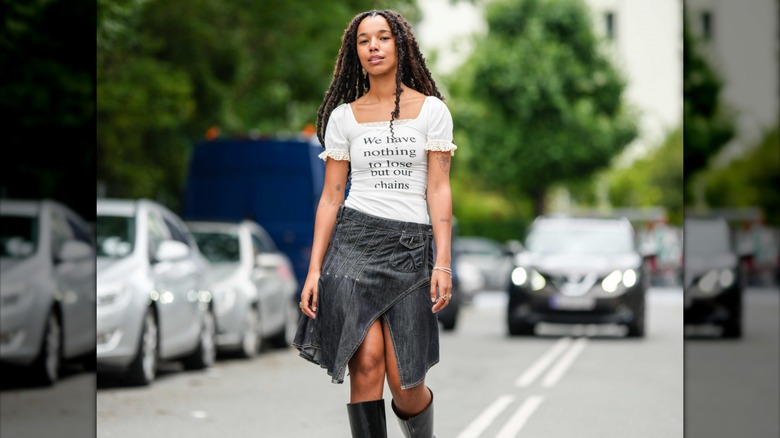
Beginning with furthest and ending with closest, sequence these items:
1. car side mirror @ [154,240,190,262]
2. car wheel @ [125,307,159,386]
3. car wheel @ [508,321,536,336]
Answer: car wheel @ [508,321,536,336] < car side mirror @ [154,240,190,262] < car wheel @ [125,307,159,386]

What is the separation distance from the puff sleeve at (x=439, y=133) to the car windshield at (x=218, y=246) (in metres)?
9.98

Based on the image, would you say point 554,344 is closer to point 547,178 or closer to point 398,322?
point 398,322

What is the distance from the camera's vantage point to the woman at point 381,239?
5.71 metres

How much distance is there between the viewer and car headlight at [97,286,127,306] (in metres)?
11.7

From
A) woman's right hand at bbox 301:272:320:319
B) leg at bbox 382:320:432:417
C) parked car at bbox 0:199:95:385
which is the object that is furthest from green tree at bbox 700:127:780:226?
woman's right hand at bbox 301:272:320:319

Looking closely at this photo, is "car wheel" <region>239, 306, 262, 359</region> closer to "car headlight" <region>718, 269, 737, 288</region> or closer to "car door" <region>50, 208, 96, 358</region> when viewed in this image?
"car door" <region>50, 208, 96, 358</region>

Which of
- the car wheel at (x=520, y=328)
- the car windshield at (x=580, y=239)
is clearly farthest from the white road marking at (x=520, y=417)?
the car windshield at (x=580, y=239)

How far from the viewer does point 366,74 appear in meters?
6.12

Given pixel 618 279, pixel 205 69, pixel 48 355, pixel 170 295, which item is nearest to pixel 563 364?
pixel 170 295

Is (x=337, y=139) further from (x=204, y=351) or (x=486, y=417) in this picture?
(x=204, y=351)

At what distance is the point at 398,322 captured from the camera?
572 cm

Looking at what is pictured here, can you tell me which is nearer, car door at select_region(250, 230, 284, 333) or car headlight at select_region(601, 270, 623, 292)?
car door at select_region(250, 230, 284, 333)

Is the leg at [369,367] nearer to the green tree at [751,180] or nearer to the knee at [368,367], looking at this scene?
the knee at [368,367]

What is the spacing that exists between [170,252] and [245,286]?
9.31 feet
